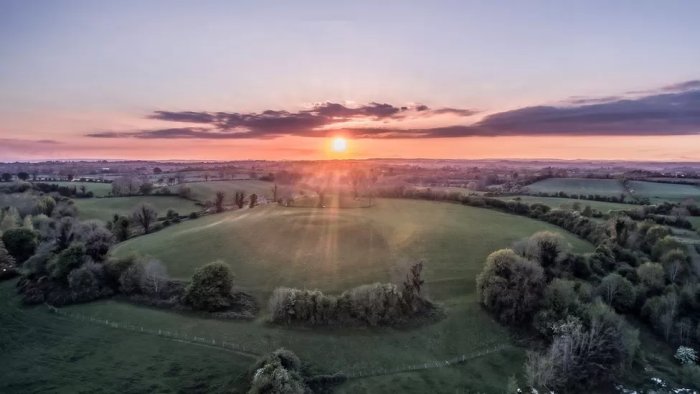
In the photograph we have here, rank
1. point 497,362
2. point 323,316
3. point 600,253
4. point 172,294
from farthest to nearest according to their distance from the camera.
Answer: point 600,253 → point 172,294 → point 323,316 → point 497,362

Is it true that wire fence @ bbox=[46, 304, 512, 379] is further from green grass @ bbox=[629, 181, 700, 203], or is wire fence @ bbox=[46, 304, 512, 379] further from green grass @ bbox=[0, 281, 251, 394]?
green grass @ bbox=[629, 181, 700, 203]

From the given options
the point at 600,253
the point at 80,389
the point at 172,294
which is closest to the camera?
the point at 80,389

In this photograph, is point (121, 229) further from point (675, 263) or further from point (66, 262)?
point (675, 263)

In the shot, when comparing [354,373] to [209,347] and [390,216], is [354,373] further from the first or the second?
[390,216]

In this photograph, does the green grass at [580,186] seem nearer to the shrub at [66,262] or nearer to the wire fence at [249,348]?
the wire fence at [249,348]

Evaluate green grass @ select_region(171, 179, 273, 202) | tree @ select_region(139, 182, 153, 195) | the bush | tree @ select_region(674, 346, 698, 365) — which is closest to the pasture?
green grass @ select_region(171, 179, 273, 202)

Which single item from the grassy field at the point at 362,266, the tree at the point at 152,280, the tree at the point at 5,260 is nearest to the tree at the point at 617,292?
the grassy field at the point at 362,266

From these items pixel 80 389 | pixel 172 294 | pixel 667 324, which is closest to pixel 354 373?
pixel 80 389
